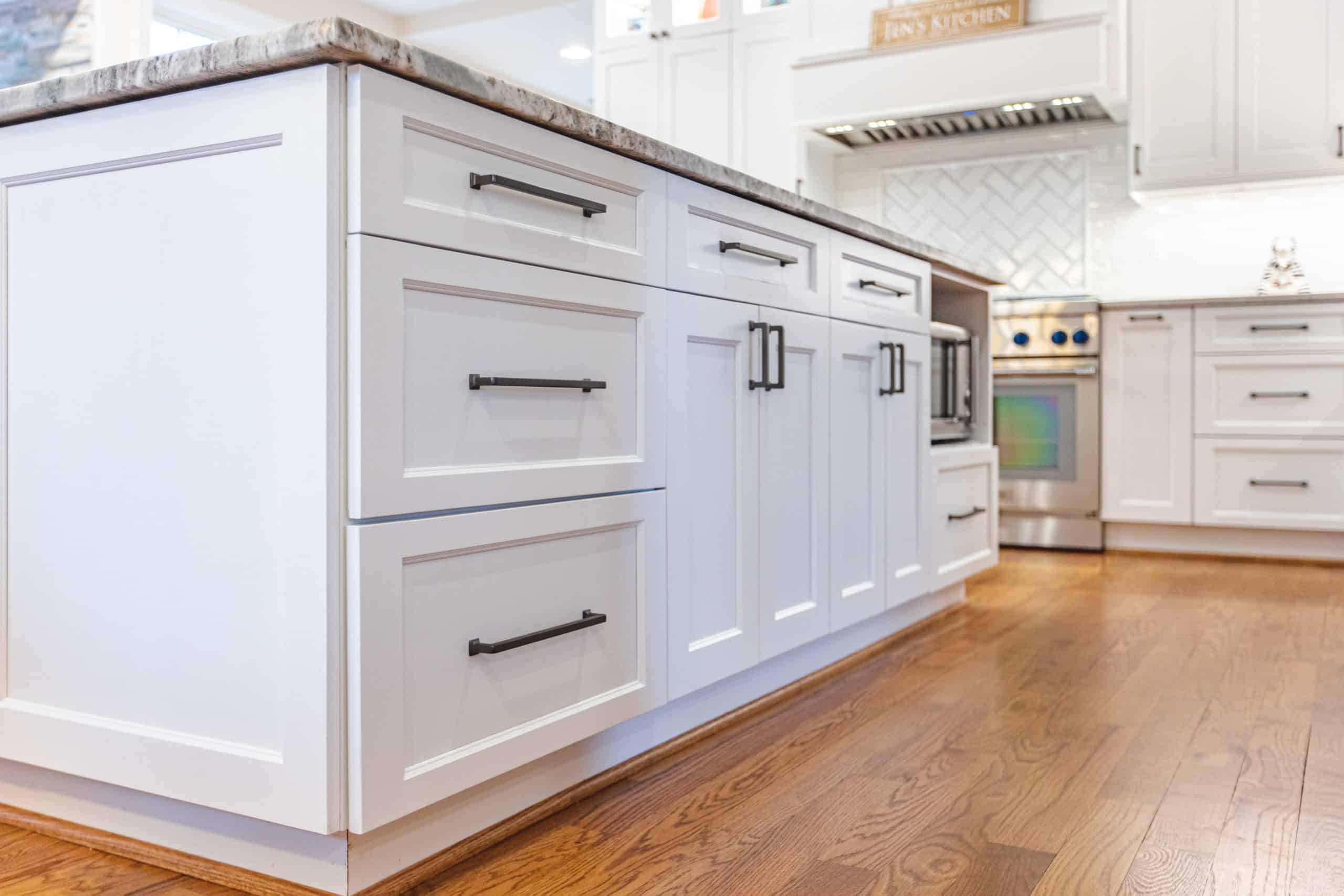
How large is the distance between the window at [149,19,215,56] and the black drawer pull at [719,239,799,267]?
4.08 m

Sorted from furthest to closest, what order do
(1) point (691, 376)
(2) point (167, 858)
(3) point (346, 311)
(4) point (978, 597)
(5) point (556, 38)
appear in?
(5) point (556, 38), (4) point (978, 597), (1) point (691, 376), (2) point (167, 858), (3) point (346, 311)

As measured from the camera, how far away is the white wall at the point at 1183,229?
13.8 ft

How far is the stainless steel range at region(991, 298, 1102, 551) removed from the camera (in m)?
4.08

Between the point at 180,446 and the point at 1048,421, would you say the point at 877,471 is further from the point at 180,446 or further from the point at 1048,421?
the point at 1048,421

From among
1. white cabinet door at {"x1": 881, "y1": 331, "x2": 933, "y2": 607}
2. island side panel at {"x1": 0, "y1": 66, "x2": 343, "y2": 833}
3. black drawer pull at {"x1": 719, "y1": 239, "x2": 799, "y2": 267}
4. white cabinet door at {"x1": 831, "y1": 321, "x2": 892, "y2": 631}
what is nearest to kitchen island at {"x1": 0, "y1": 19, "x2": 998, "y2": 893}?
island side panel at {"x1": 0, "y1": 66, "x2": 343, "y2": 833}

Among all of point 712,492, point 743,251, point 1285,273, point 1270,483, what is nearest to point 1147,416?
point 1270,483

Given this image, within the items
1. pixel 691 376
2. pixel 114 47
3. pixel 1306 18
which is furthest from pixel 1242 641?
pixel 114 47

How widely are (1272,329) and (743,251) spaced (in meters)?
2.80

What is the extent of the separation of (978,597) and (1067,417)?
49.7 inches

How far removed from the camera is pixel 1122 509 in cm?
406

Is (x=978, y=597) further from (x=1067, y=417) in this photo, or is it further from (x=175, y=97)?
(x=175, y=97)

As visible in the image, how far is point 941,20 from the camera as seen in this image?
3969 millimetres

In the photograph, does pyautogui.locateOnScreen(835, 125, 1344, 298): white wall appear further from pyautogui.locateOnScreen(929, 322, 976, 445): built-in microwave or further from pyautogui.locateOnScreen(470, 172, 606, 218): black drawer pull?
pyautogui.locateOnScreen(470, 172, 606, 218): black drawer pull

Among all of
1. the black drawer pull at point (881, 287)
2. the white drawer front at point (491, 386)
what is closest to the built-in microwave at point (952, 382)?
the black drawer pull at point (881, 287)
